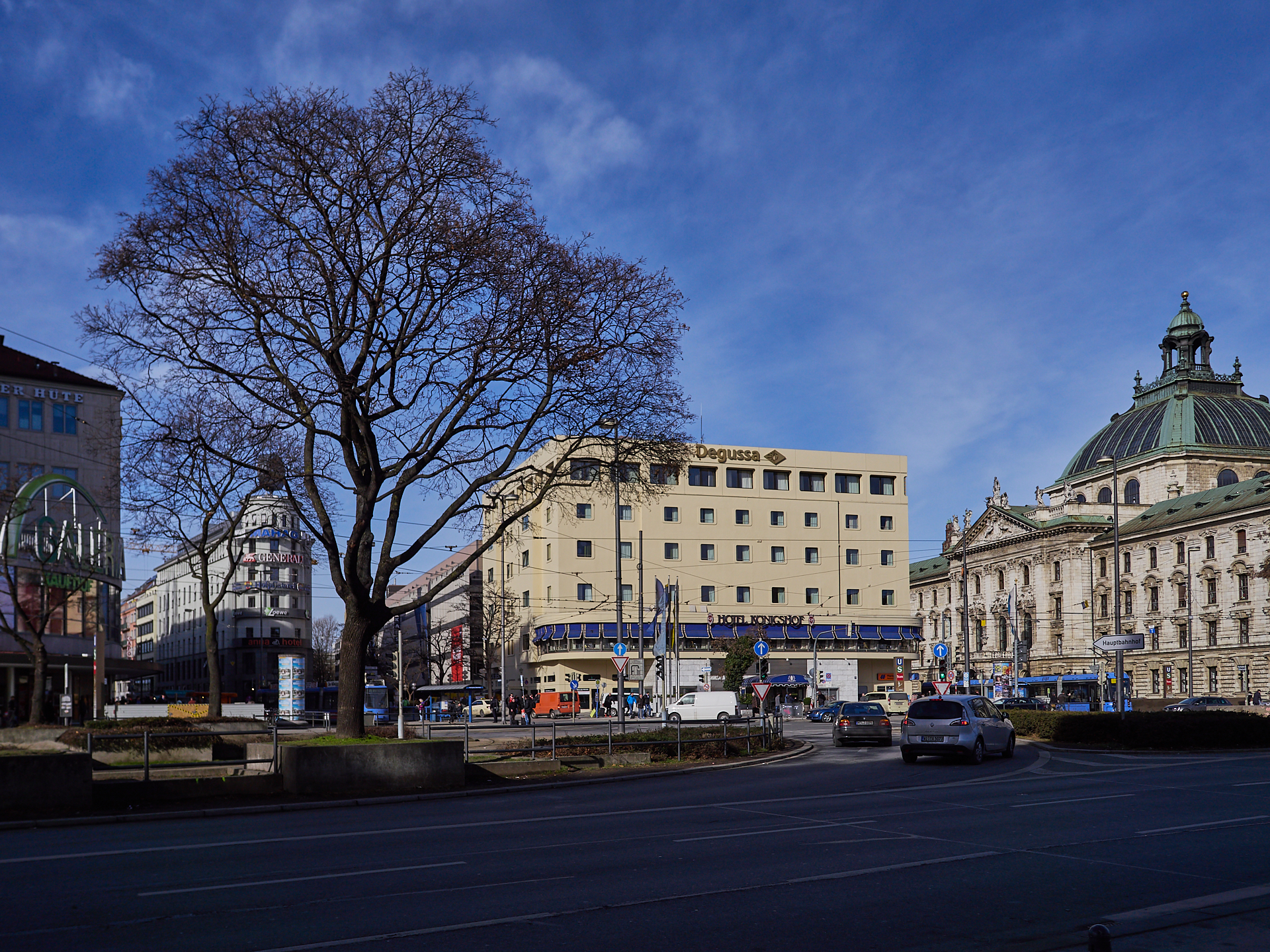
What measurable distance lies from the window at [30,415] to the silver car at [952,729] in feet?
166

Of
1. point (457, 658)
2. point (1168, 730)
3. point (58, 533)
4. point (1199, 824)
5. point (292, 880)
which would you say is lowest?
point (457, 658)

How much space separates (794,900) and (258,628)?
114241mm

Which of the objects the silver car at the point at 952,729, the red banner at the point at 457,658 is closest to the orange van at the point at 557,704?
the red banner at the point at 457,658

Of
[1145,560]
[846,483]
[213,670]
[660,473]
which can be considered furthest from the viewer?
[1145,560]

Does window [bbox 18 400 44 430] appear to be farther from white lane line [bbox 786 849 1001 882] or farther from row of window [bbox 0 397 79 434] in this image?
white lane line [bbox 786 849 1001 882]

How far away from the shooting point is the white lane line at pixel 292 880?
10.3 m

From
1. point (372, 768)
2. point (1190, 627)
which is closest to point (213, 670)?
point (372, 768)

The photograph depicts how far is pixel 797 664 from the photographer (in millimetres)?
85625

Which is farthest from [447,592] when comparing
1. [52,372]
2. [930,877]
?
[930,877]

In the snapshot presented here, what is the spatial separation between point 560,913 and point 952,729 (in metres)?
20.4

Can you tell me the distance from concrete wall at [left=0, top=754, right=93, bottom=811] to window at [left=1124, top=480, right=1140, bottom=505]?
384ft

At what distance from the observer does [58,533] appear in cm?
4666

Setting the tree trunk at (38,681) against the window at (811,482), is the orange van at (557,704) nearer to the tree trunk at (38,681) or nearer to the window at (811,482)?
the window at (811,482)

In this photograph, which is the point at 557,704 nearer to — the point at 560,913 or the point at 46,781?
the point at 46,781
